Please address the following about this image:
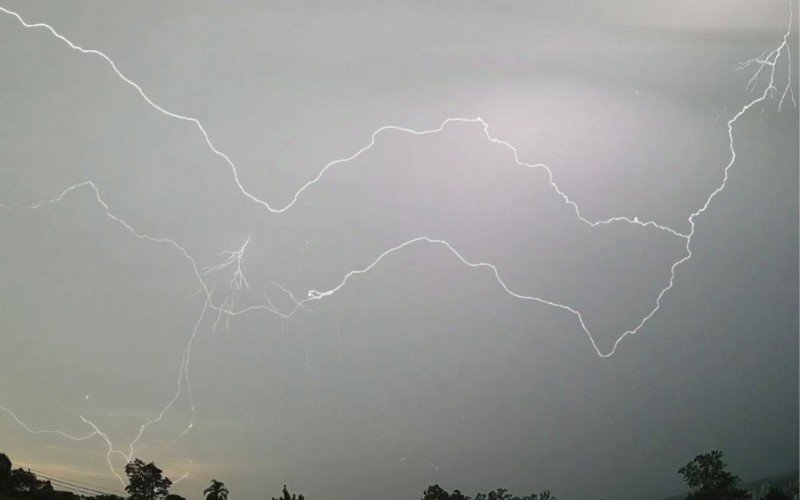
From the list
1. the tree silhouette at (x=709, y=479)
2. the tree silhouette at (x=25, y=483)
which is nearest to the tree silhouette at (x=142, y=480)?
the tree silhouette at (x=25, y=483)

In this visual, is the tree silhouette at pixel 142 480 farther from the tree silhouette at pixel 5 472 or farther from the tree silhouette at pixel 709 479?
the tree silhouette at pixel 709 479

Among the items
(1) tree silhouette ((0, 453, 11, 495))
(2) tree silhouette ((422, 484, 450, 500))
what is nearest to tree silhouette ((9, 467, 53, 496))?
(1) tree silhouette ((0, 453, 11, 495))

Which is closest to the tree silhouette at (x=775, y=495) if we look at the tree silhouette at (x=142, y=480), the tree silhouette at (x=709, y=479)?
the tree silhouette at (x=709, y=479)

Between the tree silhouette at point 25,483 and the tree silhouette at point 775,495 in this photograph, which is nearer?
the tree silhouette at point 25,483

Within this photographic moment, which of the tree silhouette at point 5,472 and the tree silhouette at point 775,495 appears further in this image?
the tree silhouette at point 775,495

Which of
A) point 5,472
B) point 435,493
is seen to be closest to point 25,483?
point 5,472

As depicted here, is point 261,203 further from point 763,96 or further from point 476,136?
point 763,96

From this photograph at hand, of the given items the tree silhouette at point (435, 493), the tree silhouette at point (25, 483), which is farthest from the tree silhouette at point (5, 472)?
the tree silhouette at point (435, 493)

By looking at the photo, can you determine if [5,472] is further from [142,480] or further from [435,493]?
[435,493]

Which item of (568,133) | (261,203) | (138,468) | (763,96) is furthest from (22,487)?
(763,96)

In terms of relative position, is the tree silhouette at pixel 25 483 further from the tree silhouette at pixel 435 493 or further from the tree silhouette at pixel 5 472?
the tree silhouette at pixel 435 493

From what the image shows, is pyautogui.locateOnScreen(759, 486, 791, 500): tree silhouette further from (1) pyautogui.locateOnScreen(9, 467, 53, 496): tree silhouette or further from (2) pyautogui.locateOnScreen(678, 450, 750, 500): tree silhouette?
(1) pyautogui.locateOnScreen(9, 467, 53, 496): tree silhouette

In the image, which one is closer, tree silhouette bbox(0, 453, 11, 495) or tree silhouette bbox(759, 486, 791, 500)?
tree silhouette bbox(0, 453, 11, 495)

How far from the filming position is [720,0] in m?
20.5
